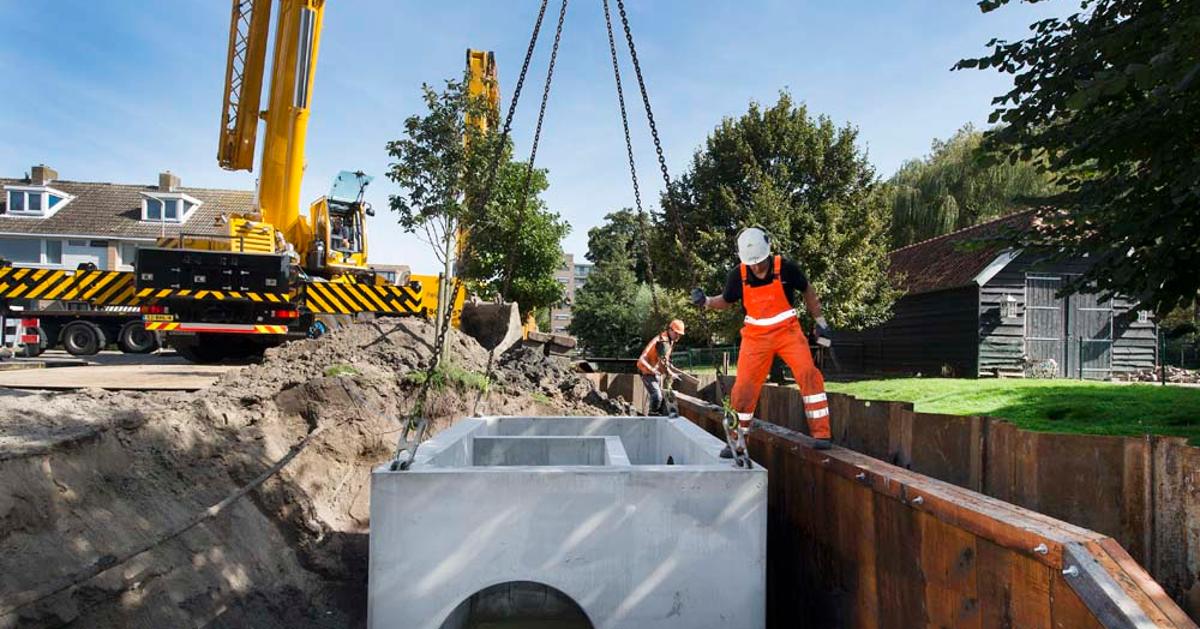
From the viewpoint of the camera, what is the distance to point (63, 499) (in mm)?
4461

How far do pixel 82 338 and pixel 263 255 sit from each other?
11722 mm

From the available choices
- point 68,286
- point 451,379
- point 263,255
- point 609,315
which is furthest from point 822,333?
point 609,315

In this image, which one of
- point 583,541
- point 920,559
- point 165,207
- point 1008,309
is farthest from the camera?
point 165,207

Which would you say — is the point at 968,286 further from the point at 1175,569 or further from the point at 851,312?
the point at 1175,569

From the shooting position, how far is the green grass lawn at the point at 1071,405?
323 inches

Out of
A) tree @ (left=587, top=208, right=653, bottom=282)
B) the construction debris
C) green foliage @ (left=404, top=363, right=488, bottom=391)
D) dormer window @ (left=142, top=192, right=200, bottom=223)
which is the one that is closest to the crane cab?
green foliage @ (left=404, top=363, right=488, bottom=391)

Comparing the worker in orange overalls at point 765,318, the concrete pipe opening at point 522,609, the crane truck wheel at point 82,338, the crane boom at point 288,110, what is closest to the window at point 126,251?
the crane truck wheel at point 82,338

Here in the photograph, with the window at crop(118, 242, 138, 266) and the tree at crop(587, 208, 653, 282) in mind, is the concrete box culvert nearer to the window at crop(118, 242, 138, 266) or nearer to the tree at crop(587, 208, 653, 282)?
the window at crop(118, 242, 138, 266)

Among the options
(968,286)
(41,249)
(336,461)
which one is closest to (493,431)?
(336,461)

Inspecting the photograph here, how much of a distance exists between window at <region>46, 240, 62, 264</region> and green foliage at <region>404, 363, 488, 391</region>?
112ft

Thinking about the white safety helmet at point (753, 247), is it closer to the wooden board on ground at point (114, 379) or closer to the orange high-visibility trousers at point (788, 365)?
the orange high-visibility trousers at point (788, 365)

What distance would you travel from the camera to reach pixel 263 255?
11117 mm

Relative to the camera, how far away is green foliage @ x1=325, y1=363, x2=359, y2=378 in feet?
26.8

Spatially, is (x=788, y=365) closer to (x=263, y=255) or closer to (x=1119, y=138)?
(x=1119, y=138)
